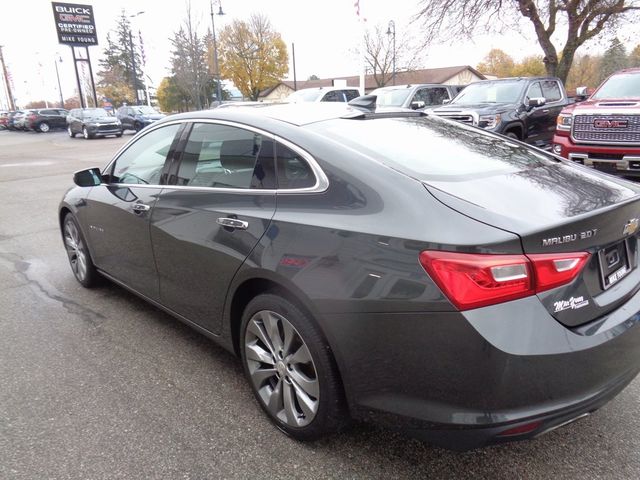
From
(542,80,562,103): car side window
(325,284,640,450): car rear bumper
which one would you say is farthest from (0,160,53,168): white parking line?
(325,284,640,450): car rear bumper

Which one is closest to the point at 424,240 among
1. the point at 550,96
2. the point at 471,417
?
the point at 471,417

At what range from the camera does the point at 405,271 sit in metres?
1.88


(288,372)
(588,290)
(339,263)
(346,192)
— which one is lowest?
(288,372)

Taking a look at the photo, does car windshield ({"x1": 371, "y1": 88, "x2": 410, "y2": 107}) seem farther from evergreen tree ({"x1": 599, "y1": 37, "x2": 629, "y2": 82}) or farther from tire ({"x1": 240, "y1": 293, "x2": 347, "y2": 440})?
evergreen tree ({"x1": 599, "y1": 37, "x2": 629, "y2": 82})

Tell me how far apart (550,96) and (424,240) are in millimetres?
10960

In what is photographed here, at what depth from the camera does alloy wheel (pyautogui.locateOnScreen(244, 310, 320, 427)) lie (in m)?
2.33

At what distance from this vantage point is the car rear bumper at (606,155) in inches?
285

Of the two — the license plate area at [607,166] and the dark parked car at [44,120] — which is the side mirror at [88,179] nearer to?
the license plate area at [607,166]

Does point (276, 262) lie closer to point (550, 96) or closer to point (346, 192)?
point (346, 192)

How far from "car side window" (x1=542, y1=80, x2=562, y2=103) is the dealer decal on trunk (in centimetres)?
1039

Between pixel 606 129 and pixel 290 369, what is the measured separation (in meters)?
7.14

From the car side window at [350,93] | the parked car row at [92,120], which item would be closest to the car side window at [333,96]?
the car side window at [350,93]

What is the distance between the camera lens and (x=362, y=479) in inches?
87.0

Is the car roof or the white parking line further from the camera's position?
the white parking line
